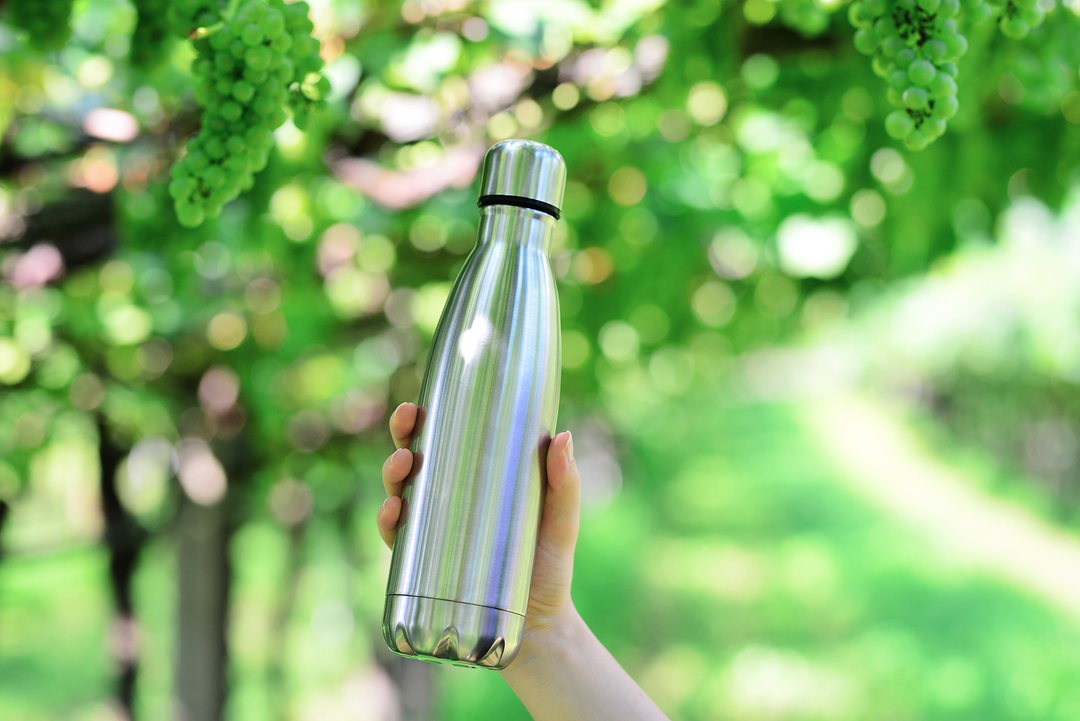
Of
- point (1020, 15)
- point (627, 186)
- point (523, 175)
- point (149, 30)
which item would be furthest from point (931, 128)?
point (627, 186)

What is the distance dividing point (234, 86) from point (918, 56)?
55 cm

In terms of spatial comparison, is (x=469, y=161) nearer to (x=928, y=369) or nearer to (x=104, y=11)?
(x=104, y=11)

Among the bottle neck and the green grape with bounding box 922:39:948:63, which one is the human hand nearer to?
the bottle neck

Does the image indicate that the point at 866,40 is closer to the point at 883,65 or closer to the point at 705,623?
the point at 883,65

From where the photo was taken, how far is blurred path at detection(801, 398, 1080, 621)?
1226 centimetres

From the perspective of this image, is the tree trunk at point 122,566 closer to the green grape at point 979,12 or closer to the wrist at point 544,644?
the wrist at point 544,644

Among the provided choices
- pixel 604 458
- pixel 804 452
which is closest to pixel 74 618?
pixel 604 458

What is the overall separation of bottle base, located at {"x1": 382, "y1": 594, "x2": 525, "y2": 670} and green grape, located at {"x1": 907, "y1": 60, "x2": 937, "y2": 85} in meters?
0.54

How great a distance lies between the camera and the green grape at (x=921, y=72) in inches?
25.5

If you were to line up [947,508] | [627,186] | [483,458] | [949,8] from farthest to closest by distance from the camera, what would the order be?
[947,508], [627,186], [483,458], [949,8]

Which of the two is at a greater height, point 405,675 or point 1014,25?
point 1014,25

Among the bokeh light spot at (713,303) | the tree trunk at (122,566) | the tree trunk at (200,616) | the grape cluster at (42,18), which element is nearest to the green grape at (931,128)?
the grape cluster at (42,18)

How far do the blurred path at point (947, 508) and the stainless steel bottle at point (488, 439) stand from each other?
11723 mm

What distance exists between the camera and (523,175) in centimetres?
79
